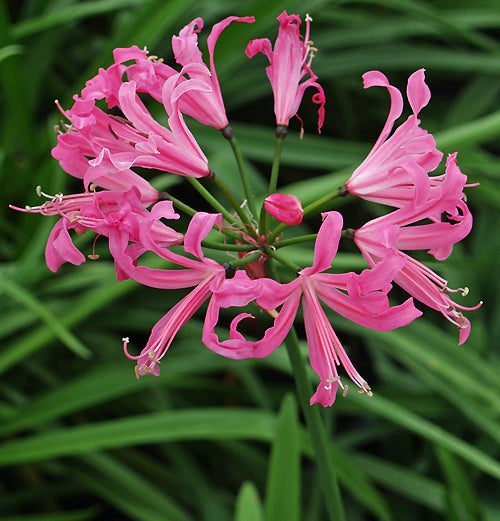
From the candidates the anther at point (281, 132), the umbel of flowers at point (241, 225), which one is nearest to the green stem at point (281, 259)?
the umbel of flowers at point (241, 225)

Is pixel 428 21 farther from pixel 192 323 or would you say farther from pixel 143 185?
pixel 143 185

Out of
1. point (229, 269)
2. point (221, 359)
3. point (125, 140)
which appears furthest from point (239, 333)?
point (221, 359)

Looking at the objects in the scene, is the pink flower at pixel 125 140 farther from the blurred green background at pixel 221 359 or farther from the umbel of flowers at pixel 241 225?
the blurred green background at pixel 221 359

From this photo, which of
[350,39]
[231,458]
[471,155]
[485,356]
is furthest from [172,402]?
[350,39]

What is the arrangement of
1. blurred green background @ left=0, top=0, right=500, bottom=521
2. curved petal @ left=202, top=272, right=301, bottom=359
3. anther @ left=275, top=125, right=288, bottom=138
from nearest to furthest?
curved petal @ left=202, top=272, right=301, bottom=359, anther @ left=275, top=125, right=288, bottom=138, blurred green background @ left=0, top=0, right=500, bottom=521

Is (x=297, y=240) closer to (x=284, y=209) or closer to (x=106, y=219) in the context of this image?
(x=284, y=209)

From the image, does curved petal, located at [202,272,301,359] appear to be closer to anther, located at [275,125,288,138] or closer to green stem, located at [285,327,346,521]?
green stem, located at [285,327,346,521]

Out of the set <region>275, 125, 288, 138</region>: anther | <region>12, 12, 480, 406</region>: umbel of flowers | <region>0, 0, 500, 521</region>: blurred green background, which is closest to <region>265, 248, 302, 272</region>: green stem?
<region>12, 12, 480, 406</region>: umbel of flowers
